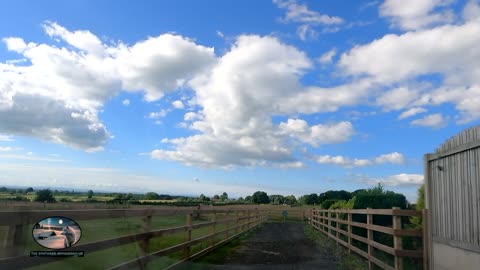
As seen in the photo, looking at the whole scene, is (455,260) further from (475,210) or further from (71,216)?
(71,216)

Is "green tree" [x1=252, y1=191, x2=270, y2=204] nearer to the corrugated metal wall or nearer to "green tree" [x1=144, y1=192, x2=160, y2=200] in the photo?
"green tree" [x1=144, y1=192, x2=160, y2=200]

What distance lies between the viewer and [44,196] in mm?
7473

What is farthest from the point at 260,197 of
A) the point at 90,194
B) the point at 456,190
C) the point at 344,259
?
the point at 456,190

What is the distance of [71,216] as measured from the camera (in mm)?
6035

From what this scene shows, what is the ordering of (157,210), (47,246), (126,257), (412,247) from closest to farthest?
(47,246) → (126,257) → (157,210) → (412,247)

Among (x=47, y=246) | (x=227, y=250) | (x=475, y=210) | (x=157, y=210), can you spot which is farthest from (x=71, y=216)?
(x=227, y=250)

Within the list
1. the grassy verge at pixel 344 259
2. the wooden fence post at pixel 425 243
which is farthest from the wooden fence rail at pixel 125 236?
the wooden fence post at pixel 425 243

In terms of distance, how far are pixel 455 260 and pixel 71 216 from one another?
502 centimetres

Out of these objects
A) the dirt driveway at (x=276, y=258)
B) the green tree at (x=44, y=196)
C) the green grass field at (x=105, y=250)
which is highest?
the green tree at (x=44, y=196)

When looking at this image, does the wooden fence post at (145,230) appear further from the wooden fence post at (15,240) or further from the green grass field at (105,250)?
the wooden fence post at (15,240)

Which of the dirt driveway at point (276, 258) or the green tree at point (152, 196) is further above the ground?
the green tree at point (152, 196)

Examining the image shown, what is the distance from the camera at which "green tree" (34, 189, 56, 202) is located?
7.30 meters

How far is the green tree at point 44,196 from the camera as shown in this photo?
7.30 metres

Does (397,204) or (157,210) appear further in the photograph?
(397,204)
